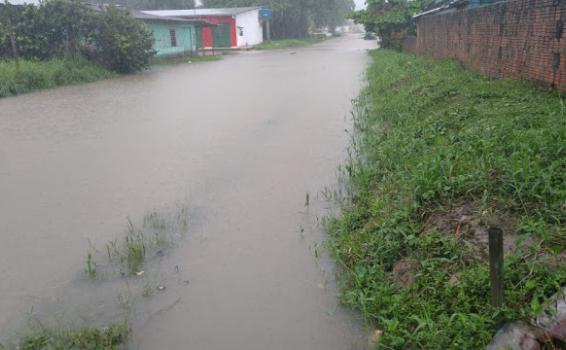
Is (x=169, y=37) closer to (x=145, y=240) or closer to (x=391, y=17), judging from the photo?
(x=391, y=17)

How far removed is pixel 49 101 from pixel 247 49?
29.8 m

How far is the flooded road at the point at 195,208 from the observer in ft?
12.0

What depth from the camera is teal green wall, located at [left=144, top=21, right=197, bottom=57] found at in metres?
31.0

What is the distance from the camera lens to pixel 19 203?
19.8 feet

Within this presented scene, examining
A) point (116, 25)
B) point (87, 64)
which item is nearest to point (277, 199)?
point (87, 64)

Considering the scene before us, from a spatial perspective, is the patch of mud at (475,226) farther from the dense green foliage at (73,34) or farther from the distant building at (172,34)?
the distant building at (172,34)

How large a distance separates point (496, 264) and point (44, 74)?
57.9 feet

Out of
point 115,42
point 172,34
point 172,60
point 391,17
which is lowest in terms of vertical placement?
point 172,60

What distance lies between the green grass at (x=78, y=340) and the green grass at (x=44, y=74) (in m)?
14.1

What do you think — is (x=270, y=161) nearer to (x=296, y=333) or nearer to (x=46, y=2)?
(x=296, y=333)

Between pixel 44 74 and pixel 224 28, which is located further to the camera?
pixel 224 28

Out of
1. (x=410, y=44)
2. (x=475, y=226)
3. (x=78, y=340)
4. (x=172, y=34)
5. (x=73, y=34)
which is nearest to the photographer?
(x=78, y=340)

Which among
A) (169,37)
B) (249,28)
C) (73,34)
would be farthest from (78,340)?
(249,28)

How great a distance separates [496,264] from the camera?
2729 mm
